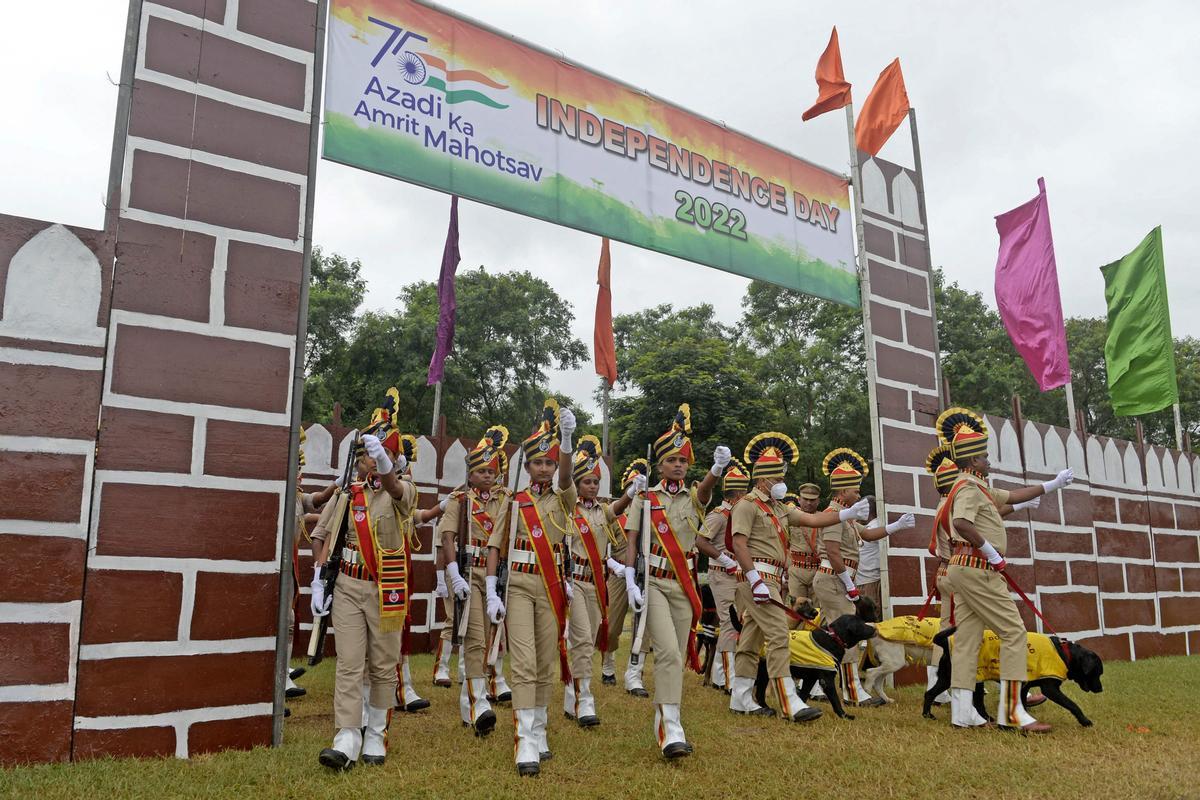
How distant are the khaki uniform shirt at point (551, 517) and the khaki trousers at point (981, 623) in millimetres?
3286

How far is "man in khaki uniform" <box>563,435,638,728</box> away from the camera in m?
6.94

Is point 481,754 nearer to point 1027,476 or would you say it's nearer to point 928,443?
point 928,443

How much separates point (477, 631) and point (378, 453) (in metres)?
2.21

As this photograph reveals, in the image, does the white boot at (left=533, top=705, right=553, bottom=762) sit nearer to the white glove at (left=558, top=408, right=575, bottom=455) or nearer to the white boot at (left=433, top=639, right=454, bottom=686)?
the white glove at (left=558, top=408, right=575, bottom=455)

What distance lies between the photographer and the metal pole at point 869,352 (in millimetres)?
9688

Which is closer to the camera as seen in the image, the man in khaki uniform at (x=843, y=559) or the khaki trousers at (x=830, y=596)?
the man in khaki uniform at (x=843, y=559)

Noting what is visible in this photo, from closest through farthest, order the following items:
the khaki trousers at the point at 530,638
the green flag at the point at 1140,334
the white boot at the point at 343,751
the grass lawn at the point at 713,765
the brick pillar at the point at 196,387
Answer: the grass lawn at the point at 713,765
the white boot at the point at 343,751
the brick pillar at the point at 196,387
the khaki trousers at the point at 530,638
the green flag at the point at 1140,334

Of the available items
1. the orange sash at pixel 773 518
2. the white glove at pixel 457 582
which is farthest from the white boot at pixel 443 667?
the orange sash at pixel 773 518

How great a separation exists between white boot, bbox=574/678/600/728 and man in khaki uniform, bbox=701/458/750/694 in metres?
2.42

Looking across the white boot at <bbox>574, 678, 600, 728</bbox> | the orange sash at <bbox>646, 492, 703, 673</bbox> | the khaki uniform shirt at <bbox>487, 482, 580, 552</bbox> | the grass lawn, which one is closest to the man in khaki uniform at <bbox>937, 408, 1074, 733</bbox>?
the grass lawn

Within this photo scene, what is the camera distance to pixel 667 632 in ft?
20.2

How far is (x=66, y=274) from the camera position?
18.5 ft

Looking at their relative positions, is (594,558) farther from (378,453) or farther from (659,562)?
(378,453)

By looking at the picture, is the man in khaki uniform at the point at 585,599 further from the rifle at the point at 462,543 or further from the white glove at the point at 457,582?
the rifle at the point at 462,543
